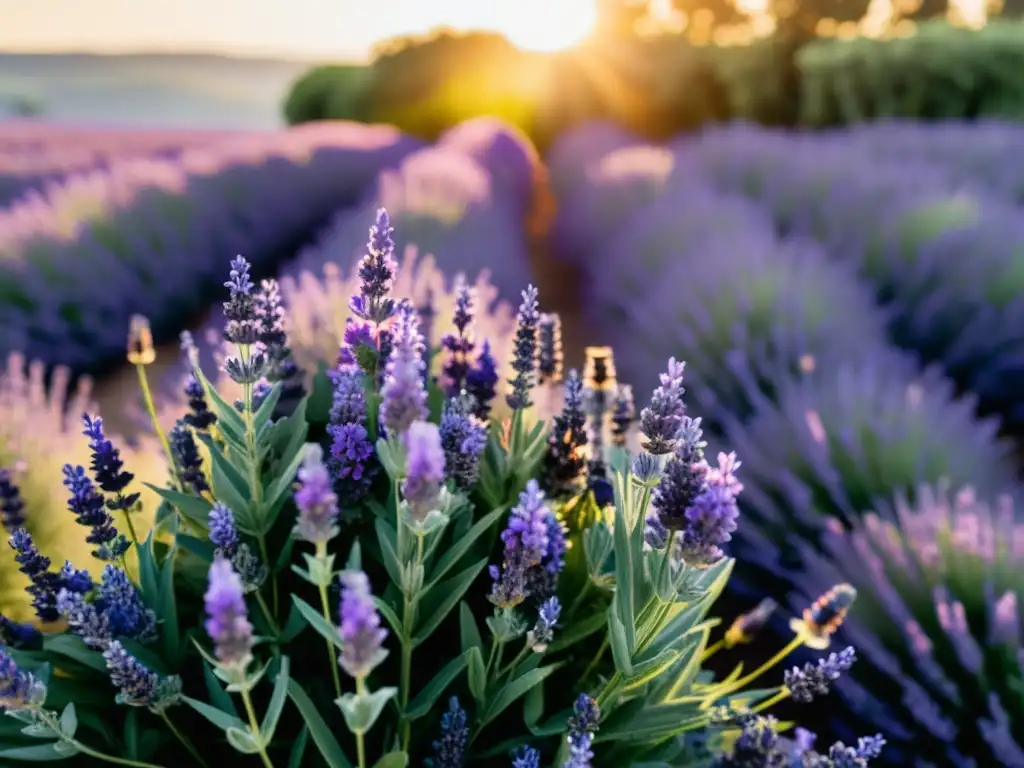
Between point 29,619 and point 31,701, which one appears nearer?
point 31,701

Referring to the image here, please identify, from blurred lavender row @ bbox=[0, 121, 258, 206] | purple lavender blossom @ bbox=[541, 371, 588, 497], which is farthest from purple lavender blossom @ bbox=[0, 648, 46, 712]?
blurred lavender row @ bbox=[0, 121, 258, 206]

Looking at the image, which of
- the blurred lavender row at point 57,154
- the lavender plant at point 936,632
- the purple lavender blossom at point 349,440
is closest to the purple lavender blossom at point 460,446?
the purple lavender blossom at point 349,440

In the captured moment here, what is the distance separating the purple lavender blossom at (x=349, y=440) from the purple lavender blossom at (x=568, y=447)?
0.28 metres

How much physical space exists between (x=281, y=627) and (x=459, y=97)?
3429 cm

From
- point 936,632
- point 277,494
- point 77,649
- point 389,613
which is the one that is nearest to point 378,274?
point 277,494

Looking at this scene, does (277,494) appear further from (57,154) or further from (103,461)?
(57,154)

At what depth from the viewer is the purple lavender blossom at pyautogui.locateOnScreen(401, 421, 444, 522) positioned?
0.65m

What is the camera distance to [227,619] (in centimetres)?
59

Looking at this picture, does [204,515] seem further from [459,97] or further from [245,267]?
[459,97]

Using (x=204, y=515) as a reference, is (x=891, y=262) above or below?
below

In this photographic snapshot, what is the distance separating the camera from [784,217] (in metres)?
6.73

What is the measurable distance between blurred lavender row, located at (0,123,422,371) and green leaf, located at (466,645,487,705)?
433 centimetres

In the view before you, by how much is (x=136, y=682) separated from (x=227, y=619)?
0.33m

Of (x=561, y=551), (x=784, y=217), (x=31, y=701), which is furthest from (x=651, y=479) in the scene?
(x=784, y=217)
